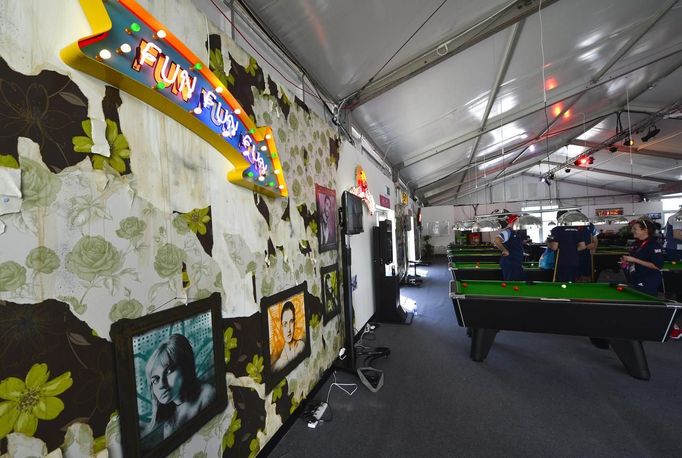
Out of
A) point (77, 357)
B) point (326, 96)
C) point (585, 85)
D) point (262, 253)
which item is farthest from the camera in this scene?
point (585, 85)

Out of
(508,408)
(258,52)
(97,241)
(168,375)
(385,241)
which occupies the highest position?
(258,52)

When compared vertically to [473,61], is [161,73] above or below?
below

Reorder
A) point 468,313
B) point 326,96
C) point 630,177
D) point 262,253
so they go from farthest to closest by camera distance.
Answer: point 630,177, point 326,96, point 468,313, point 262,253

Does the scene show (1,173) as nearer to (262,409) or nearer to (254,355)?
(254,355)

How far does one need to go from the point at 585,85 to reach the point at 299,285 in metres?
6.30

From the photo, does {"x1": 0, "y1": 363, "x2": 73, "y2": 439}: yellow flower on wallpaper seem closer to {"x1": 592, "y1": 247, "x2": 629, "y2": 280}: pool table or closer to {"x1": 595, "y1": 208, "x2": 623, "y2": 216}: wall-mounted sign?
{"x1": 592, "y1": 247, "x2": 629, "y2": 280}: pool table

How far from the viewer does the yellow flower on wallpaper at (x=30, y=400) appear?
0.82 metres

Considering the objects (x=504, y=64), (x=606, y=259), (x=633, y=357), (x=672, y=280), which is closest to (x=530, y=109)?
(x=504, y=64)

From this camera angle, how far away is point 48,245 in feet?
3.05

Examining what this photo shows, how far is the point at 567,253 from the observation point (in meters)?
4.46

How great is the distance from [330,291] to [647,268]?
404 centimetres

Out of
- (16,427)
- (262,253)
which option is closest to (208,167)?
(262,253)

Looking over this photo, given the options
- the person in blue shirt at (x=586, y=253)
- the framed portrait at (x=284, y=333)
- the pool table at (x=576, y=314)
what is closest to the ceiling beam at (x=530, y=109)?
the person in blue shirt at (x=586, y=253)

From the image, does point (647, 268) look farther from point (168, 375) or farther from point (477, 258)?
point (168, 375)
